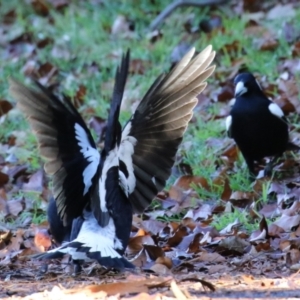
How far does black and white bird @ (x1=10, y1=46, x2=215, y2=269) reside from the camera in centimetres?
414

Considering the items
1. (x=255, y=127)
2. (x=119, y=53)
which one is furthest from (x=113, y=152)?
(x=119, y=53)

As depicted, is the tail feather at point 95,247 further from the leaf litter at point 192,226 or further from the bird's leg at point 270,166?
the bird's leg at point 270,166

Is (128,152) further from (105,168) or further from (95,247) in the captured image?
(95,247)

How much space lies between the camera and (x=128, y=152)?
4.44 meters

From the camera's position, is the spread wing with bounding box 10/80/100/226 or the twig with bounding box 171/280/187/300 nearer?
the twig with bounding box 171/280/187/300

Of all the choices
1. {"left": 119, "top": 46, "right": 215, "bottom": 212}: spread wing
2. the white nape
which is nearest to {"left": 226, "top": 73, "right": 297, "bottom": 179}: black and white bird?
{"left": 119, "top": 46, "right": 215, "bottom": 212}: spread wing

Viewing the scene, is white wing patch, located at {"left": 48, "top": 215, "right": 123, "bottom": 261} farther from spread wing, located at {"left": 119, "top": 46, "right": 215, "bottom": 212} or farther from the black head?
the black head

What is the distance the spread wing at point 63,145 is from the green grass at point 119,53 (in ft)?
6.36

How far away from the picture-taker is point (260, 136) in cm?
642

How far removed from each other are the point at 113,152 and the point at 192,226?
3.75 ft

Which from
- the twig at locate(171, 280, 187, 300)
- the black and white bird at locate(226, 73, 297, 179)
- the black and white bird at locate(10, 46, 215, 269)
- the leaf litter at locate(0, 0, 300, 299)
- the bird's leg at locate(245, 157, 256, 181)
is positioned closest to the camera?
the twig at locate(171, 280, 187, 300)

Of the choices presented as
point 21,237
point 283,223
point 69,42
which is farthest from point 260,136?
point 69,42

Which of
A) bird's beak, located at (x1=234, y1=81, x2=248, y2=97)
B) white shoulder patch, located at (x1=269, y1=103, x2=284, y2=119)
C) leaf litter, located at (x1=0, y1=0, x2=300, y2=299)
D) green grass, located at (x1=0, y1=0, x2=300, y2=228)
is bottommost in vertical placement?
leaf litter, located at (x1=0, y1=0, x2=300, y2=299)

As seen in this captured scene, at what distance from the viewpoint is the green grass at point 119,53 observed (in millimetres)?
7020
